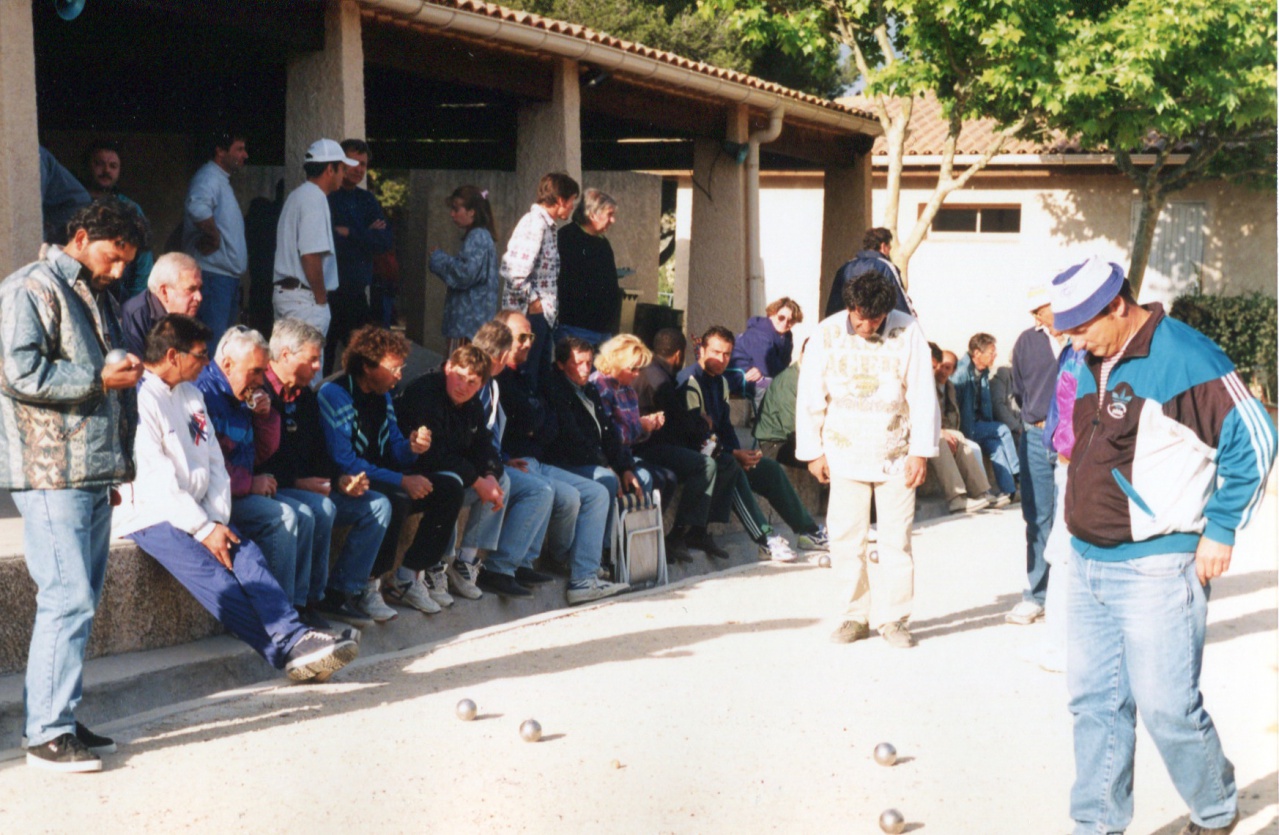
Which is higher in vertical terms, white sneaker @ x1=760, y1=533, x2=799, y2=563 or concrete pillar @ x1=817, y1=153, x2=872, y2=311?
concrete pillar @ x1=817, y1=153, x2=872, y2=311

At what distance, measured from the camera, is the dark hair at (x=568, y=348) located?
352 inches

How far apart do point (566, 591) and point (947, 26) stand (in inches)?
368

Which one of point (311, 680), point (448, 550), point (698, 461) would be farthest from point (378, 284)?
point (311, 680)

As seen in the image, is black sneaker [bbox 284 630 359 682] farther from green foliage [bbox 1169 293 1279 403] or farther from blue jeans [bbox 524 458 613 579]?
green foliage [bbox 1169 293 1279 403]

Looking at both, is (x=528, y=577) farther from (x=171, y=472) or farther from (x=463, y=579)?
(x=171, y=472)

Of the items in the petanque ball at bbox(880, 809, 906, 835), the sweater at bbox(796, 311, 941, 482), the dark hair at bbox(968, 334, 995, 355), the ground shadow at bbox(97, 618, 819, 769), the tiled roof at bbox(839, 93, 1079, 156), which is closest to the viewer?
the petanque ball at bbox(880, 809, 906, 835)

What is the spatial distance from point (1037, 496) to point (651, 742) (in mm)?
3299

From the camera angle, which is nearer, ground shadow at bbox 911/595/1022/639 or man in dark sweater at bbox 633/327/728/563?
ground shadow at bbox 911/595/1022/639

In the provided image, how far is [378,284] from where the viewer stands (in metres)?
10.5

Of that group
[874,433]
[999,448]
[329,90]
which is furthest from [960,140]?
[874,433]

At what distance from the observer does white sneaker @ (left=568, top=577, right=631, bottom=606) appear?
871 centimetres

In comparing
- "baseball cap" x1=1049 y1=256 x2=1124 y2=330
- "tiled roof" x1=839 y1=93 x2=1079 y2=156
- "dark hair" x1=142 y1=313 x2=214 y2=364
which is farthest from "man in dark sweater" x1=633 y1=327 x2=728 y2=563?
"tiled roof" x1=839 y1=93 x2=1079 y2=156

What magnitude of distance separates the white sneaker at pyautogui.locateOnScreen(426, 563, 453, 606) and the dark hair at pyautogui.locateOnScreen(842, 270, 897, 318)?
2.51 m

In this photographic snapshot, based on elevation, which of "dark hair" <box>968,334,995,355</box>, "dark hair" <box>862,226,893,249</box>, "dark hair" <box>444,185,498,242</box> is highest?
"dark hair" <box>444,185,498,242</box>
